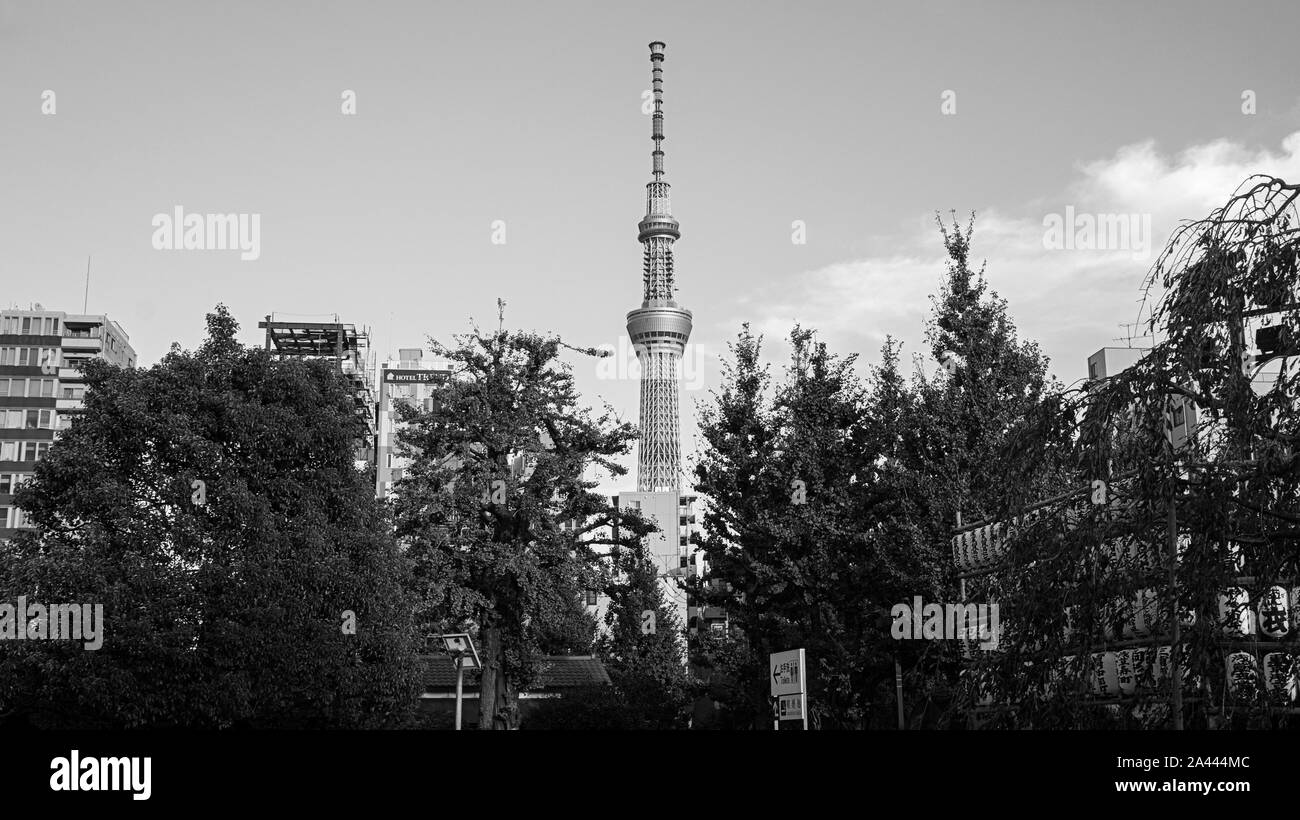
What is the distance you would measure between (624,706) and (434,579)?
21812mm

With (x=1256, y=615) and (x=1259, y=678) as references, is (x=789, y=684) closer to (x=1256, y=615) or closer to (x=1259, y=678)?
(x=1259, y=678)

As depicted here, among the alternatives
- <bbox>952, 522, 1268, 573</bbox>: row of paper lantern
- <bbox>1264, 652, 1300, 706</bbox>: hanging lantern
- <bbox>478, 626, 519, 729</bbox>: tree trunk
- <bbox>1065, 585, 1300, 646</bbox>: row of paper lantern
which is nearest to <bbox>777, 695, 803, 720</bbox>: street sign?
<bbox>952, 522, 1268, 573</bbox>: row of paper lantern

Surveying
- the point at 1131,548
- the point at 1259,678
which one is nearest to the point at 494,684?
the point at 1131,548

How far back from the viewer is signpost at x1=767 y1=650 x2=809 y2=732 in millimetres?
24458

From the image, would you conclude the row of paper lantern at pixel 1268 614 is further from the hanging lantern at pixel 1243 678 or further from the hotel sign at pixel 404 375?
the hotel sign at pixel 404 375

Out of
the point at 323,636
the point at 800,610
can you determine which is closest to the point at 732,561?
the point at 800,610

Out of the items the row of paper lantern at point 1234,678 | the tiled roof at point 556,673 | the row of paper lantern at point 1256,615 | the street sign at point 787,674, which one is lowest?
the tiled roof at point 556,673

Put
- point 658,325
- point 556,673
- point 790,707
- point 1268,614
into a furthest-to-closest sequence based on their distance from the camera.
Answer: point 658,325, point 556,673, point 790,707, point 1268,614

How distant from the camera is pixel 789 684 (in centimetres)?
2572

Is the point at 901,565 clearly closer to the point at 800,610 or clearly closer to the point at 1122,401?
the point at 800,610

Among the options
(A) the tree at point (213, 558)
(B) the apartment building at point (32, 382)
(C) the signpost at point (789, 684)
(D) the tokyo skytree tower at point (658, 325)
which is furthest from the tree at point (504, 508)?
(D) the tokyo skytree tower at point (658, 325)

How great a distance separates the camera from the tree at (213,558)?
99.7 feet

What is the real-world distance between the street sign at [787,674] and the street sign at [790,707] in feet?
0.33

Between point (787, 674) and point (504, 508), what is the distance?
1954cm
